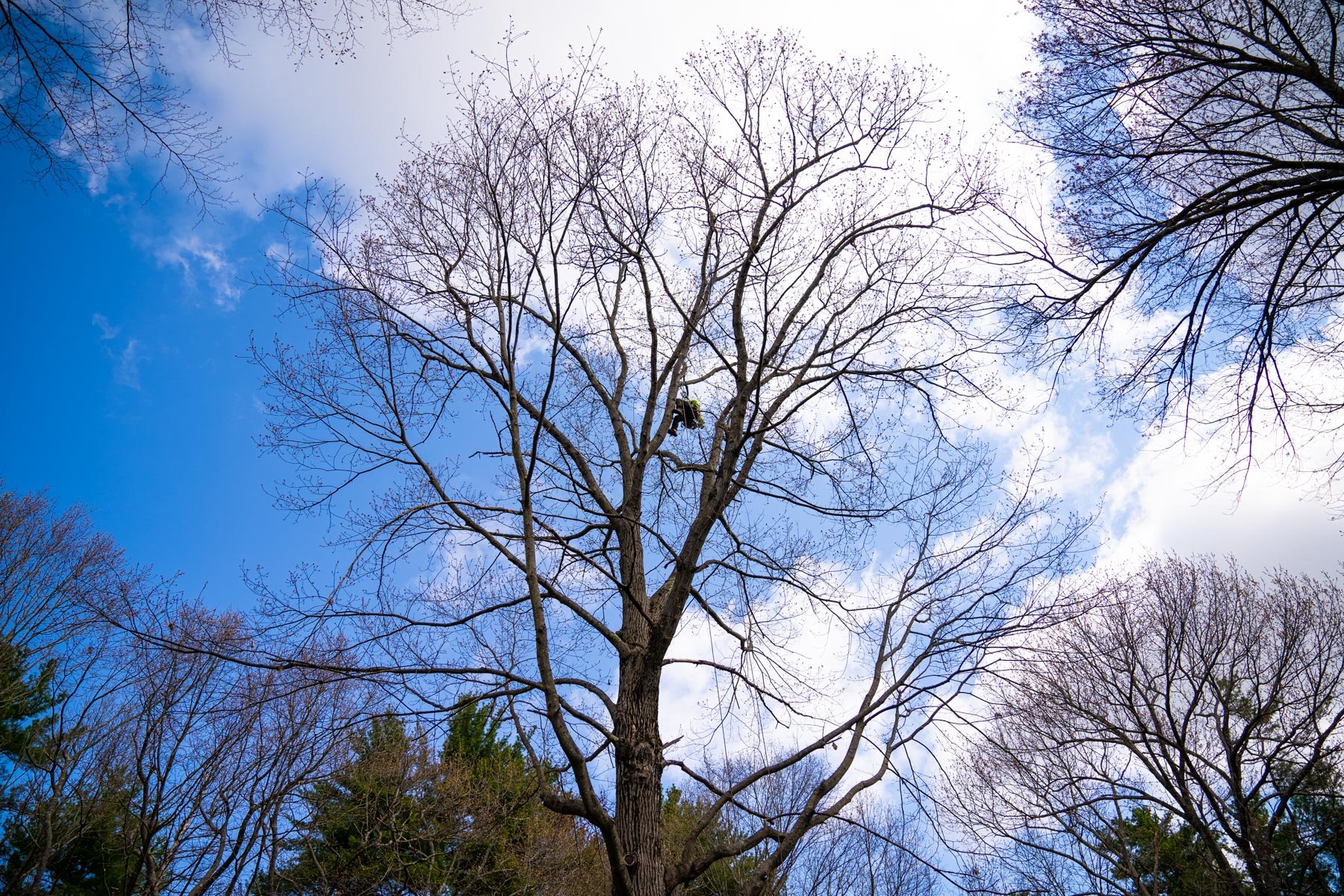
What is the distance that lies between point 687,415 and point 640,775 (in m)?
2.95

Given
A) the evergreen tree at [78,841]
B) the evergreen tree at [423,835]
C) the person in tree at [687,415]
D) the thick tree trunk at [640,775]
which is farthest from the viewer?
the evergreen tree at [423,835]

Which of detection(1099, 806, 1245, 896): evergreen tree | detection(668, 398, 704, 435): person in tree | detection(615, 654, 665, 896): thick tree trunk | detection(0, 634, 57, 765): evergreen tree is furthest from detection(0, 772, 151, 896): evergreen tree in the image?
detection(1099, 806, 1245, 896): evergreen tree

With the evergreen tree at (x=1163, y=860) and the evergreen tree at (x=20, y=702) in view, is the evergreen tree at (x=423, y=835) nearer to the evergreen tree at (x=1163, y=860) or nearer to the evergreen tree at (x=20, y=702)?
the evergreen tree at (x=20, y=702)

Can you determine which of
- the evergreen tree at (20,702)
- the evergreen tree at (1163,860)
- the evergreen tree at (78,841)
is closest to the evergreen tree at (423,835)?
the evergreen tree at (78,841)

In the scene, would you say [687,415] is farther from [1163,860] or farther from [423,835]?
[1163,860]

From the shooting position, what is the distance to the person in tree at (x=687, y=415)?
6656 millimetres

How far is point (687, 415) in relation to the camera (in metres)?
6.71

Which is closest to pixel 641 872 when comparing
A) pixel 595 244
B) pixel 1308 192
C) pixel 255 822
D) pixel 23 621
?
pixel 595 244

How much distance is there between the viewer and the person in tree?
6.66 metres

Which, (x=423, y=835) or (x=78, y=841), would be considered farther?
(x=78, y=841)

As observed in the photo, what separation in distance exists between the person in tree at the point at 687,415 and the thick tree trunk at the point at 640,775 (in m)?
2.21

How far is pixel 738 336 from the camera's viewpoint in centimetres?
543

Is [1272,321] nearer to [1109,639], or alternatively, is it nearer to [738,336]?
[738,336]

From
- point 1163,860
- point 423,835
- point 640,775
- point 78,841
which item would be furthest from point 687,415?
point 78,841
